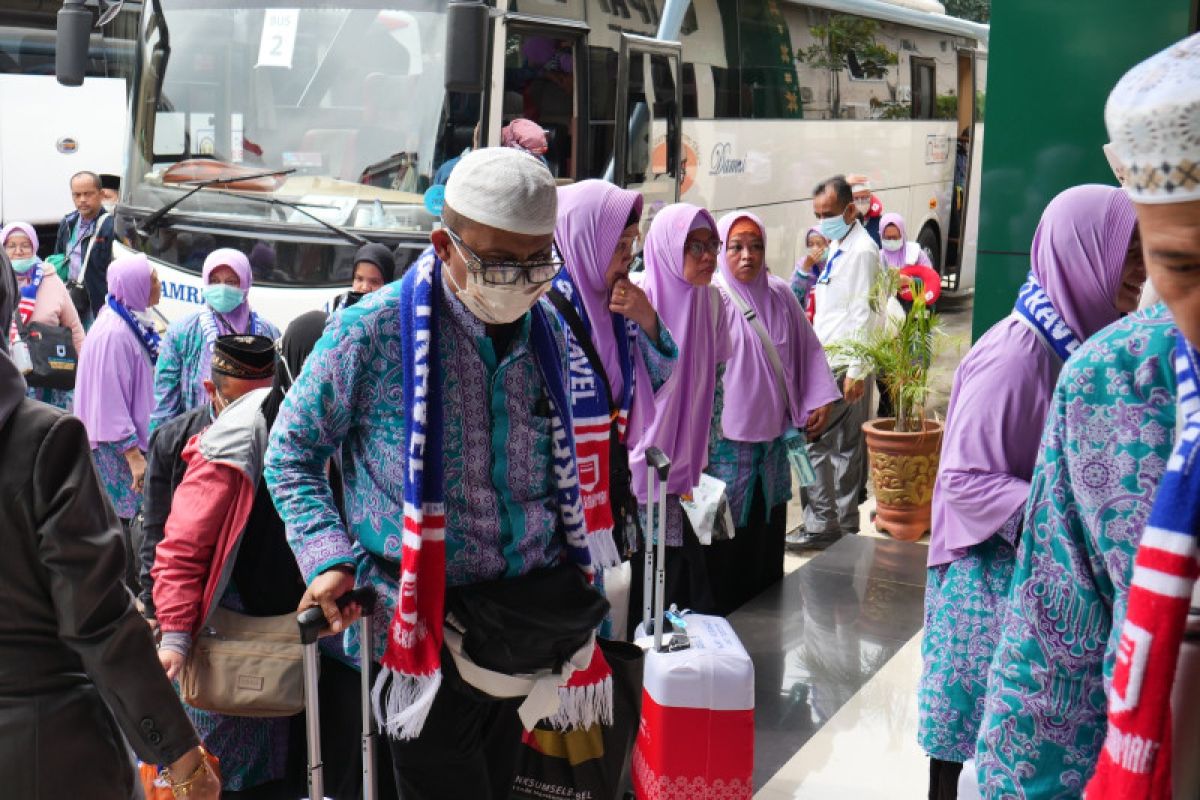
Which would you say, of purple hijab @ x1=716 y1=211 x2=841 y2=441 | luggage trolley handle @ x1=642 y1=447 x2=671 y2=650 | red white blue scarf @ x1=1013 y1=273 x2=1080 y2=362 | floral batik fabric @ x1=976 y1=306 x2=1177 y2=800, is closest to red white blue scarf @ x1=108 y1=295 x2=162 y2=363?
purple hijab @ x1=716 y1=211 x2=841 y2=441

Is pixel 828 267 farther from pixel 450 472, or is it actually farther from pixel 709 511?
pixel 450 472

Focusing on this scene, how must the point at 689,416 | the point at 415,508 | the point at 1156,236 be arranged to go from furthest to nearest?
the point at 689,416
the point at 415,508
the point at 1156,236

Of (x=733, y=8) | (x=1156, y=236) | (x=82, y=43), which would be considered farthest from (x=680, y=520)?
(x=733, y=8)

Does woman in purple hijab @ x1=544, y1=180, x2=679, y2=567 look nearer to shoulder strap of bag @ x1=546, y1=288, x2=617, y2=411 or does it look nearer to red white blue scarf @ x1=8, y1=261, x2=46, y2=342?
shoulder strap of bag @ x1=546, y1=288, x2=617, y2=411

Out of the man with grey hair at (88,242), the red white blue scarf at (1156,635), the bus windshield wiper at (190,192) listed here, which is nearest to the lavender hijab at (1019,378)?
the red white blue scarf at (1156,635)

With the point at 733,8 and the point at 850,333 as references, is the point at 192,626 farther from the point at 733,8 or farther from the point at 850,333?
the point at 733,8

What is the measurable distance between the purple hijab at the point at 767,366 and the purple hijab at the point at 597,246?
1566mm

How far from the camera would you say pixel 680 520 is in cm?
603

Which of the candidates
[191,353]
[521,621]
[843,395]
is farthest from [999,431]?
[843,395]

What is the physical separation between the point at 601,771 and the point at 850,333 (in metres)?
5.85

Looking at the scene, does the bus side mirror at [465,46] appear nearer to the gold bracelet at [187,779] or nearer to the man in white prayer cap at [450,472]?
the man in white prayer cap at [450,472]

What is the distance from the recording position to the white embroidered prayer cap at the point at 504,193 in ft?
9.86

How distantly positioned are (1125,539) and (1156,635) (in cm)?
37

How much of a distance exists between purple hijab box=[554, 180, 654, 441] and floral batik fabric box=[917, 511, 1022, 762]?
183cm
